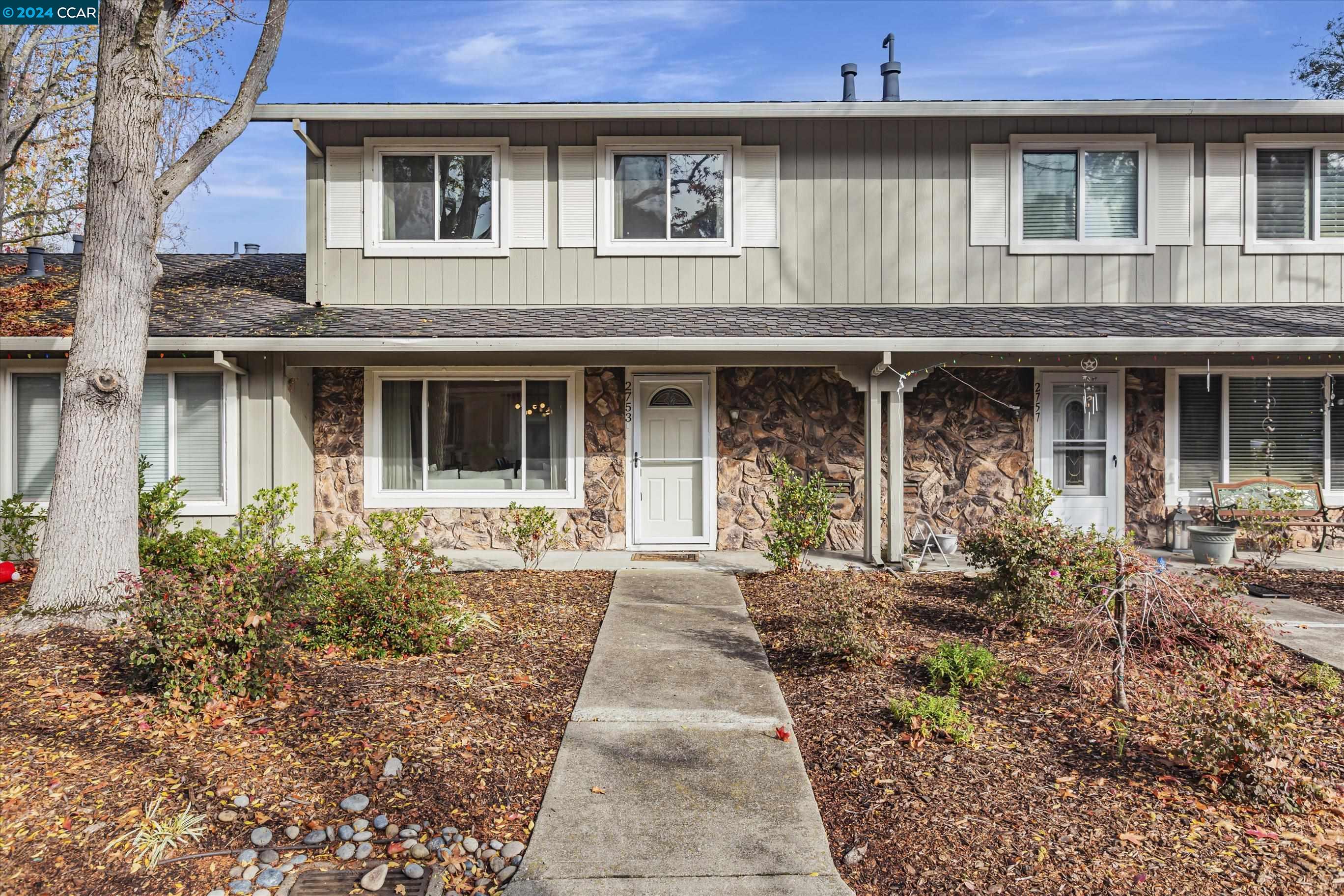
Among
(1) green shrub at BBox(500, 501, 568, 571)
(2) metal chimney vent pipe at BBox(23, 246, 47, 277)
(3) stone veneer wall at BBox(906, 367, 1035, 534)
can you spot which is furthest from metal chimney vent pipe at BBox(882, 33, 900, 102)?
(2) metal chimney vent pipe at BBox(23, 246, 47, 277)

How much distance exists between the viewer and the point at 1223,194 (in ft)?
28.8

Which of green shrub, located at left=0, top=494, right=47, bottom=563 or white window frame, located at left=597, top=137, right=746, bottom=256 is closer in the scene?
green shrub, located at left=0, top=494, right=47, bottom=563

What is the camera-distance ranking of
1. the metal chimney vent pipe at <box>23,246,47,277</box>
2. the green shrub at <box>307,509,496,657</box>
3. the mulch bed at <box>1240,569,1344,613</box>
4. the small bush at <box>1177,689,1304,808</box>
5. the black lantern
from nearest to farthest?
the small bush at <box>1177,689,1304,808</box>
the green shrub at <box>307,509,496,657</box>
the mulch bed at <box>1240,569,1344,613</box>
the black lantern
the metal chimney vent pipe at <box>23,246,47,277</box>

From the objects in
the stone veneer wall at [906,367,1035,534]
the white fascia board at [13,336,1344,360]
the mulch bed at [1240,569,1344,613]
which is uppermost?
the white fascia board at [13,336,1344,360]

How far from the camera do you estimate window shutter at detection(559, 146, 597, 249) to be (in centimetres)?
880

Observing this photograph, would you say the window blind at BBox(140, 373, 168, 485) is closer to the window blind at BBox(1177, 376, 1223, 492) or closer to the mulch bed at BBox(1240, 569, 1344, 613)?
the mulch bed at BBox(1240, 569, 1344, 613)

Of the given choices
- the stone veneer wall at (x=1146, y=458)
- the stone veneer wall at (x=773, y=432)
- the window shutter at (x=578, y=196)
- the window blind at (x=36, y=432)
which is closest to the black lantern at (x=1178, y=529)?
the stone veneer wall at (x=1146, y=458)

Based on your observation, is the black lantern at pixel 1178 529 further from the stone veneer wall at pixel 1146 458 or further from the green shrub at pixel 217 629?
the green shrub at pixel 217 629

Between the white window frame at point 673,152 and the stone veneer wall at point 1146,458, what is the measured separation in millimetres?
4654

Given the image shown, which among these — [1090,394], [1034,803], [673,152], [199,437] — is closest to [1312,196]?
[1090,394]

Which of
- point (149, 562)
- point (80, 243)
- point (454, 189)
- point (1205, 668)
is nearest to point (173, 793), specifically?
point (149, 562)

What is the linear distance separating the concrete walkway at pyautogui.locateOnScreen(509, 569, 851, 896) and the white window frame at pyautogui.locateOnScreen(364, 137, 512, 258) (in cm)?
525

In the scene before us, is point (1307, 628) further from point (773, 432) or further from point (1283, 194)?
point (1283, 194)

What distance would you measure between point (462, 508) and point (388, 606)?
13.2ft
